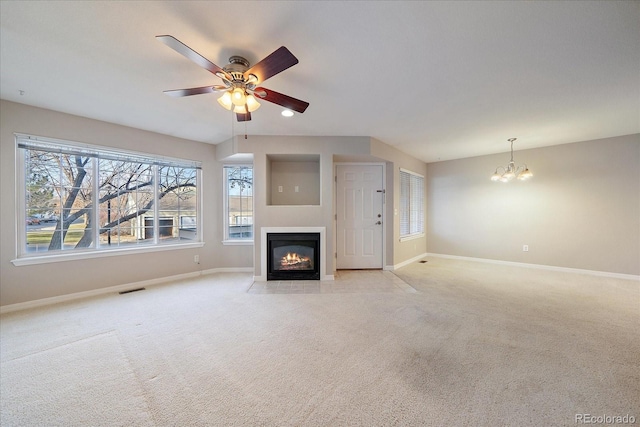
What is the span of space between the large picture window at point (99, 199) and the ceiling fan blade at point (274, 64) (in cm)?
326

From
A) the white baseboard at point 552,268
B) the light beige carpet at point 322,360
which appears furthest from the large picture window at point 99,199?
the white baseboard at point 552,268

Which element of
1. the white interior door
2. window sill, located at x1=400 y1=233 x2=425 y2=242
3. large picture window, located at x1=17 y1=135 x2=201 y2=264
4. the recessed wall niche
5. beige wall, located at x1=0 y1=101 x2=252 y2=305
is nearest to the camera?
beige wall, located at x1=0 y1=101 x2=252 y2=305

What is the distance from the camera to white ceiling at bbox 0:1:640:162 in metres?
1.56

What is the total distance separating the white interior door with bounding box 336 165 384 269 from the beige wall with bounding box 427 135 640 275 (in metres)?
2.36

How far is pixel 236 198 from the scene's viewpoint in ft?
15.8

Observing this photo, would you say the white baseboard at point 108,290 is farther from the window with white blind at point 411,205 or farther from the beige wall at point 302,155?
the window with white blind at point 411,205

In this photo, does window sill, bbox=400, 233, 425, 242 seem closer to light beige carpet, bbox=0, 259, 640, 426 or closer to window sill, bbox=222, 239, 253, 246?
light beige carpet, bbox=0, 259, 640, 426

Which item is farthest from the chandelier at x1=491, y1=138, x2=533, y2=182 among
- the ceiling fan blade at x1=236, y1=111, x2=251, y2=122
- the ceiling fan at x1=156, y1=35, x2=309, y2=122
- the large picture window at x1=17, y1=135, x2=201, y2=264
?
the large picture window at x1=17, y1=135, x2=201, y2=264

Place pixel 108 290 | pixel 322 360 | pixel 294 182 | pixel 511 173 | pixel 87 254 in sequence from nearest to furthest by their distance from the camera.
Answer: pixel 322 360
pixel 87 254
pixel 108 290
pixel 511 173
pixel 294 182

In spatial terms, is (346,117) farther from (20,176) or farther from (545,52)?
(20,176)

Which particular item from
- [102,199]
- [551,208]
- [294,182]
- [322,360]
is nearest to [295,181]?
[294,182]

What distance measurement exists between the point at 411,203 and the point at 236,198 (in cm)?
421

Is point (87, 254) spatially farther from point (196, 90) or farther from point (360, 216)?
point (360, 216)

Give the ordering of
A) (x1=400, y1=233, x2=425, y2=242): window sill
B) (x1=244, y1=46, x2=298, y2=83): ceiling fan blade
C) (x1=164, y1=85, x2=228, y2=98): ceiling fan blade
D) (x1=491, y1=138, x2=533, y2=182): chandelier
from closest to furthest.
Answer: (x1=244, y1=46, x2=298, y2=83): ceiling fan blade → (x1=164, y1=85, x2=228, y2=98): ceiling fan blade → (x1=491, y1=138, x2=533, y2=182): chandelier → (x1=400, y1=233, x2=425, y2=242): window sill
